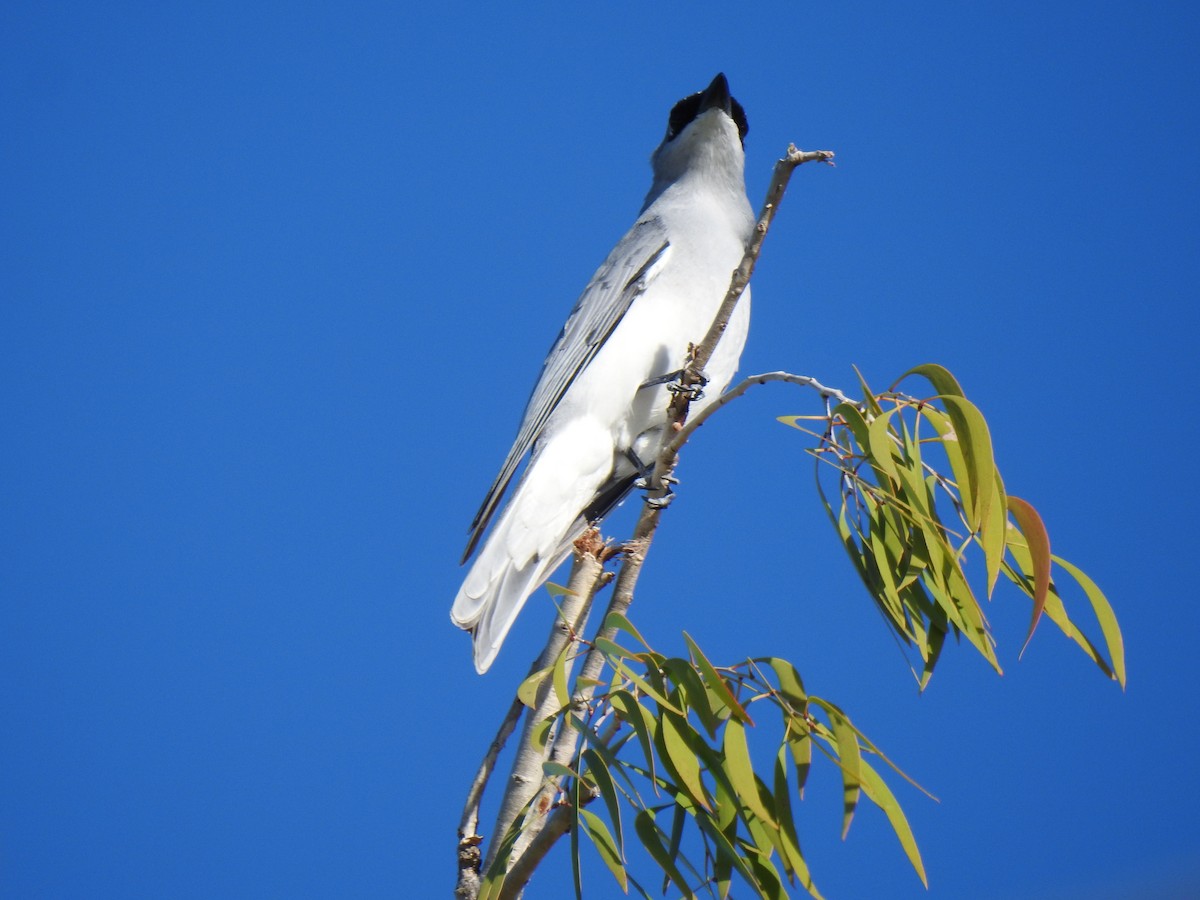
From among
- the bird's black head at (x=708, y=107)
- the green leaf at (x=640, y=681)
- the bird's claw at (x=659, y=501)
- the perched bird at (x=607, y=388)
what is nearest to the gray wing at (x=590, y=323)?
the perched bird at (x=607, y=388)

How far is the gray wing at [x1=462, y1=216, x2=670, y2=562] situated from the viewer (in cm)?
342

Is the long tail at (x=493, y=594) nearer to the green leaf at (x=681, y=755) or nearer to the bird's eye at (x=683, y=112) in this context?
the green leaf at (x=681, y=755)

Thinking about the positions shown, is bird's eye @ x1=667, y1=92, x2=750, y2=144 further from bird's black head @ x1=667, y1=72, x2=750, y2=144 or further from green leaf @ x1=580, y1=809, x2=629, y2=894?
green leaf @ x1=580, y1=809, x2=629, y2=894

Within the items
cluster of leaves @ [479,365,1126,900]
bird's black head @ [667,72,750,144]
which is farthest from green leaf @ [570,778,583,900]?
bird's black head @ [667,72,750,144]

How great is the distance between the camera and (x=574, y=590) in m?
2.36

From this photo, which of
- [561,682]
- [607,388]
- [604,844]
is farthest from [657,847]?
[607,388]

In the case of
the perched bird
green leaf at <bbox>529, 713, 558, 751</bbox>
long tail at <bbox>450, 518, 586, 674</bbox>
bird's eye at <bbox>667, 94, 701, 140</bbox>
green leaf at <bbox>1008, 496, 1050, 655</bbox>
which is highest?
bird's eye at <bbox>667, 94, 701, 140</bbox>

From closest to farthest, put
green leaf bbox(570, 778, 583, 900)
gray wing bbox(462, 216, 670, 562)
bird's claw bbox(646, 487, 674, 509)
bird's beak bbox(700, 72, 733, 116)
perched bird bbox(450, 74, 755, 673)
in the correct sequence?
green leaf bbox(570, 778, 583, 900), bird's claw bbox(646, 487, 674, 509), perched bird bbox(450, 74, 755, 673), gray wing bbox(462, 216, 670, 562), bird's beak bbox(700, 72, 733, 116)

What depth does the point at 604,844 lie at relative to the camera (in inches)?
72.2

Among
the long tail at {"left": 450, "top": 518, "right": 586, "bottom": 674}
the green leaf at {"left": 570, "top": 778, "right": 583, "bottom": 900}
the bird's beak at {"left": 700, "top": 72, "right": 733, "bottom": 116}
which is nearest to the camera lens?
the green leaf at {"left": 570, "top": 778, "right": 583, "bottom": 900}

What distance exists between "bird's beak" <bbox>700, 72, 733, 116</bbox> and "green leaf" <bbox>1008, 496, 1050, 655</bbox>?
9.67ft

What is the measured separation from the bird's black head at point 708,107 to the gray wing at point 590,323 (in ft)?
3.27

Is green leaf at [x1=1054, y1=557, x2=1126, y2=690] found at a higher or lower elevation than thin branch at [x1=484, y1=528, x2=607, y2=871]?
higher

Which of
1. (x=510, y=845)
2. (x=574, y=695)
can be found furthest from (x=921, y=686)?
(x=510, y=845)
